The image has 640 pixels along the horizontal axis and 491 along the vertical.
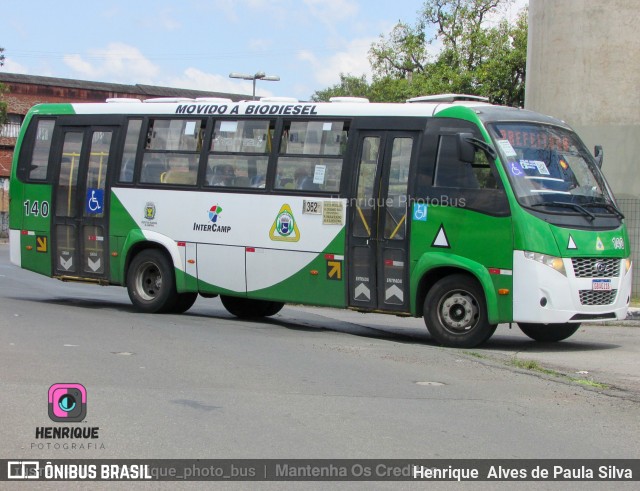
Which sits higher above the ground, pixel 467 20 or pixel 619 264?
pixel 467 20

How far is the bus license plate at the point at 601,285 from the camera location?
12.6m

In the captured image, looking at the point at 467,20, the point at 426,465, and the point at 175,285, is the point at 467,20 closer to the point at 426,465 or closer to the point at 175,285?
the point at 175,285

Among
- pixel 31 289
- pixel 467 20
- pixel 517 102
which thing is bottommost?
pixel 31 289

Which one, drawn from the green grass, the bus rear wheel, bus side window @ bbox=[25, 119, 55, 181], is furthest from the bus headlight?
bus side window @ bbox=[25, 119, 55, 181]

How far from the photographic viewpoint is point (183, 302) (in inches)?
654

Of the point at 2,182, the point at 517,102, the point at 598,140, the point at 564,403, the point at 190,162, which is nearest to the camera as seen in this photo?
the point at 564,403

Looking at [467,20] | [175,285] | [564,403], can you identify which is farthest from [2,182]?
[564,403]

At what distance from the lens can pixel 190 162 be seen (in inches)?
625

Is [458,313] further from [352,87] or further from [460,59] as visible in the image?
[352,87]

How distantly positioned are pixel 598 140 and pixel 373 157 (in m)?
11.9

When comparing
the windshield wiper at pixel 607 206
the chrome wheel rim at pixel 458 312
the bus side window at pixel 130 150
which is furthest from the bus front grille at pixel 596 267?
the bus side window at pixel 130 150

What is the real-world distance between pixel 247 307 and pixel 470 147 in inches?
227

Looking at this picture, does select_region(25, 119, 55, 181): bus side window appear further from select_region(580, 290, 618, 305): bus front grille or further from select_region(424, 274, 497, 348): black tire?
select_region(580, 290, 618, 305): bus front grille
